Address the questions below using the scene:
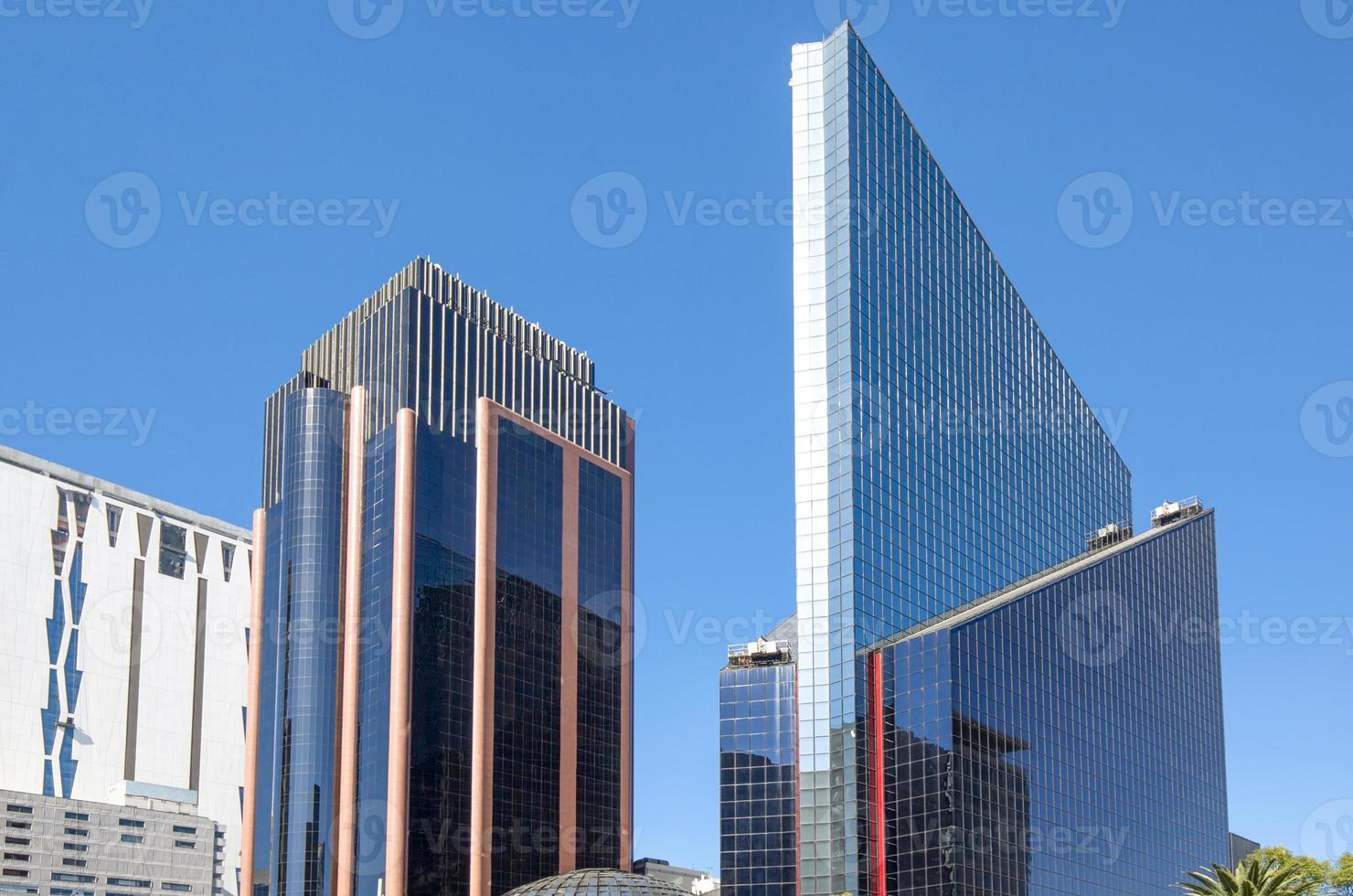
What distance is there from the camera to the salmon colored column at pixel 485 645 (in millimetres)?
150625

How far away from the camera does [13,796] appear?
19200 centimetres

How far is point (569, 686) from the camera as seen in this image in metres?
169

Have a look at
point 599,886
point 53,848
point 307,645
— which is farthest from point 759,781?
point 53,848

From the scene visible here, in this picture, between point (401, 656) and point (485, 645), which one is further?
point (485, 645)

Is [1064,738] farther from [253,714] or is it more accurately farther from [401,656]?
[253,714]

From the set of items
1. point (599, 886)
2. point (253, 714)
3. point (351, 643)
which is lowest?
point (599, 886)

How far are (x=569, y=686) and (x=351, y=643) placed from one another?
86.3ft

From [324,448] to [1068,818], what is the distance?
87.9m

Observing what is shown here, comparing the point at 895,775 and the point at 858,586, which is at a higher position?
the point at 858,586

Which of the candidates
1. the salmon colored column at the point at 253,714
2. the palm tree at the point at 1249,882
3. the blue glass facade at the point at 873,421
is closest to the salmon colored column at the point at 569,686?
the salmon colored column at the point at 253,714

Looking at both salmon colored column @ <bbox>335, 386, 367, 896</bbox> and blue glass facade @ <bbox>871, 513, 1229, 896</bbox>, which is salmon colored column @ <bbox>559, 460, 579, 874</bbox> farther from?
blue glass facade @ <bbox>871, 513, 1229, 896</bbox>

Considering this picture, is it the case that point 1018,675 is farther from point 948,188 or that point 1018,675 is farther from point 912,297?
point 948,188

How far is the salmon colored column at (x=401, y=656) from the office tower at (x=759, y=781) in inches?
1753

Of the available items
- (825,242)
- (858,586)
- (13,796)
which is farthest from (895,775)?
(13,796)
